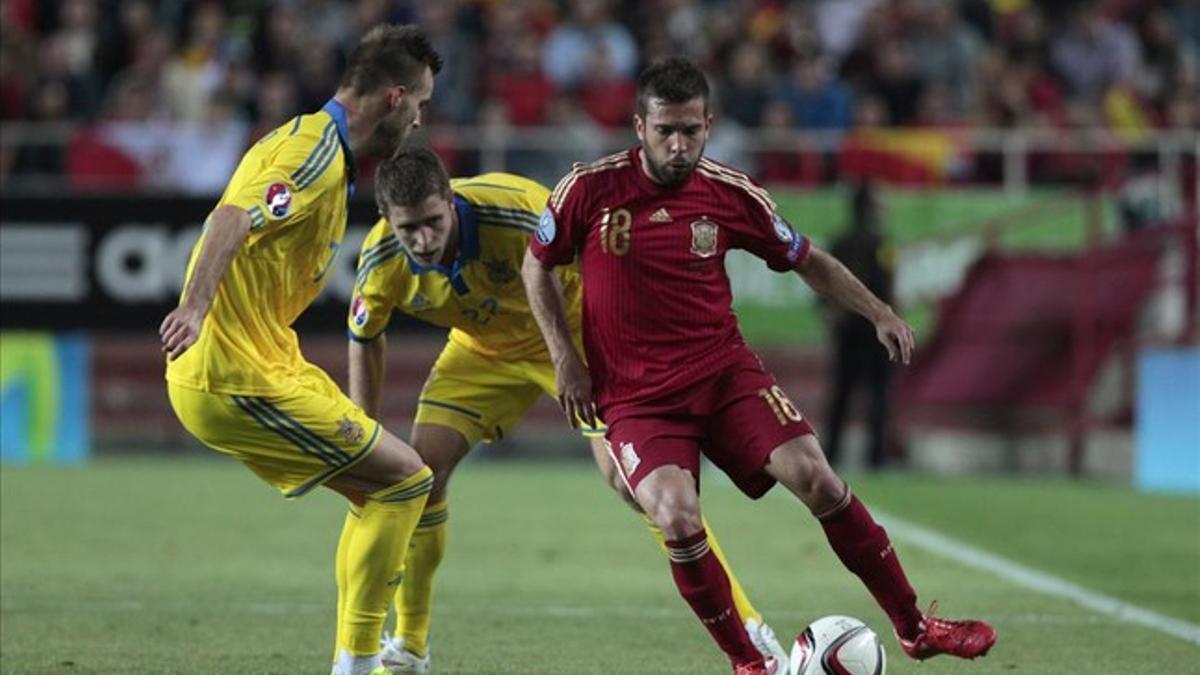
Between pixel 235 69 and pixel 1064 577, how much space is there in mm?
10582

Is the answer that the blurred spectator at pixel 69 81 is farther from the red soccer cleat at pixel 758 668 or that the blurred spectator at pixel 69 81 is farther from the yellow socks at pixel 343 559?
the red soccer cleat at pixel 758 668

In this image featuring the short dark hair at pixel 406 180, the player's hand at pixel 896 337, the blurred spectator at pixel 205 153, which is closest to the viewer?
the short dark hair at pixel 406 180

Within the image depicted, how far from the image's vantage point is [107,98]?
65.7 ft

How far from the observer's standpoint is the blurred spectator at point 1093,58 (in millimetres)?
22156

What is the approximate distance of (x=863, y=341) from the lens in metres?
17.4

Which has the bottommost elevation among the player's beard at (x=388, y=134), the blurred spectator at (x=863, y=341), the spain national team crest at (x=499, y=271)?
the blurred spectator at (x=863, y=341)

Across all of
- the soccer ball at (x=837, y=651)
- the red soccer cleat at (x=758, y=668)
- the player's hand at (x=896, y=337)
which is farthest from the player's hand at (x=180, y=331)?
the player's hand at (x=896, y=337)

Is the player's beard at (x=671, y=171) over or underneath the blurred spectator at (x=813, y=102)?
over

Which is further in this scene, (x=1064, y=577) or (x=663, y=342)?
(x=1064, y=577)

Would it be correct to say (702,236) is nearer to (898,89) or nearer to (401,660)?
(401,660)

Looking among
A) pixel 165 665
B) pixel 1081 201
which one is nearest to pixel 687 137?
pixel 165 665

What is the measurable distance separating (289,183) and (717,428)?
1634 mm

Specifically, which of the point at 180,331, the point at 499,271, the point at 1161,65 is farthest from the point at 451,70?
the point at 180,331

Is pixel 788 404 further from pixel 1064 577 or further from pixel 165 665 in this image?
pixel 1064 577
